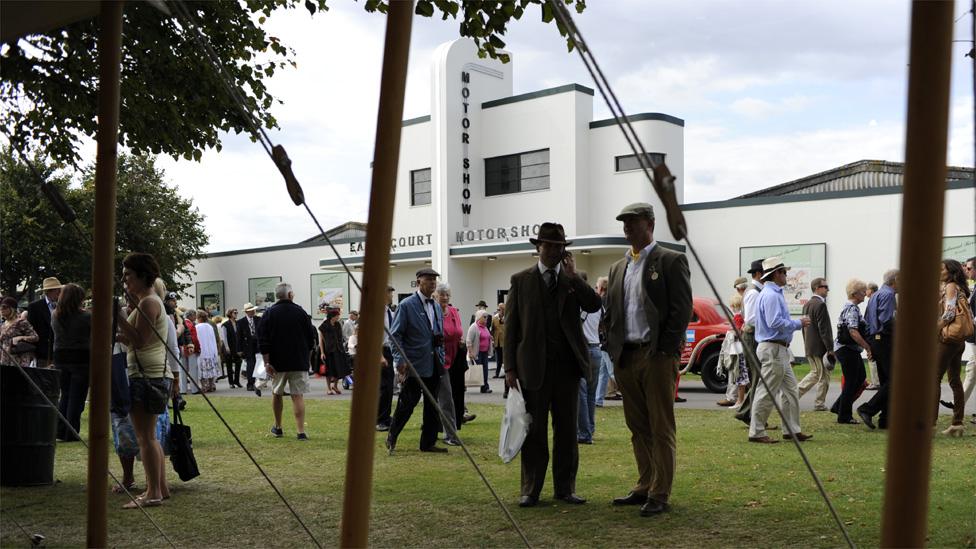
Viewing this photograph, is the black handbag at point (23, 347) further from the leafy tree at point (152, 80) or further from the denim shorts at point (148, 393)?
the denim shorts at point (148, 393)

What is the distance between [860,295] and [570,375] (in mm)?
6147

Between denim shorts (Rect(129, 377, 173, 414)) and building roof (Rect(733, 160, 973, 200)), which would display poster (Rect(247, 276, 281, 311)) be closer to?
building roof (Rect(733, 160, 973, 200))

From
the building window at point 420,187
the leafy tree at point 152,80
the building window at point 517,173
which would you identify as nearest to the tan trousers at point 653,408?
the leafy tree at point 152,80

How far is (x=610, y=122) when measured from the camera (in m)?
29.9

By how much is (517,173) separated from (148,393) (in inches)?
1003

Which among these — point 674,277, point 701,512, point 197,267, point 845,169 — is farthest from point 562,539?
point 197,267

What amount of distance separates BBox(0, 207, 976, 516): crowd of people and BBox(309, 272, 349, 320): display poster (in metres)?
18.4

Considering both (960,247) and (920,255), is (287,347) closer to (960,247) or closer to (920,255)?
(920,255)

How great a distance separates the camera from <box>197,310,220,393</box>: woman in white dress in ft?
62.0

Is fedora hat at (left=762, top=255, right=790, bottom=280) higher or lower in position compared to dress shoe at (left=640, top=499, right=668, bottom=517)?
higher

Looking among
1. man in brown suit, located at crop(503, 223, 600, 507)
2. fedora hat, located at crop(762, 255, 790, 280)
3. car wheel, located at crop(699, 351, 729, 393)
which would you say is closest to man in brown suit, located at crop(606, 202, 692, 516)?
man in brown suit, located at crop(503, 223, 600, 507)

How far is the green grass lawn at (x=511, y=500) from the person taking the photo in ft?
18.8

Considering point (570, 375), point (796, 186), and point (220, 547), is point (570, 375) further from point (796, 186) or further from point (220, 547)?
point (796, 186)

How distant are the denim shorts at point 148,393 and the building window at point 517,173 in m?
24.8
